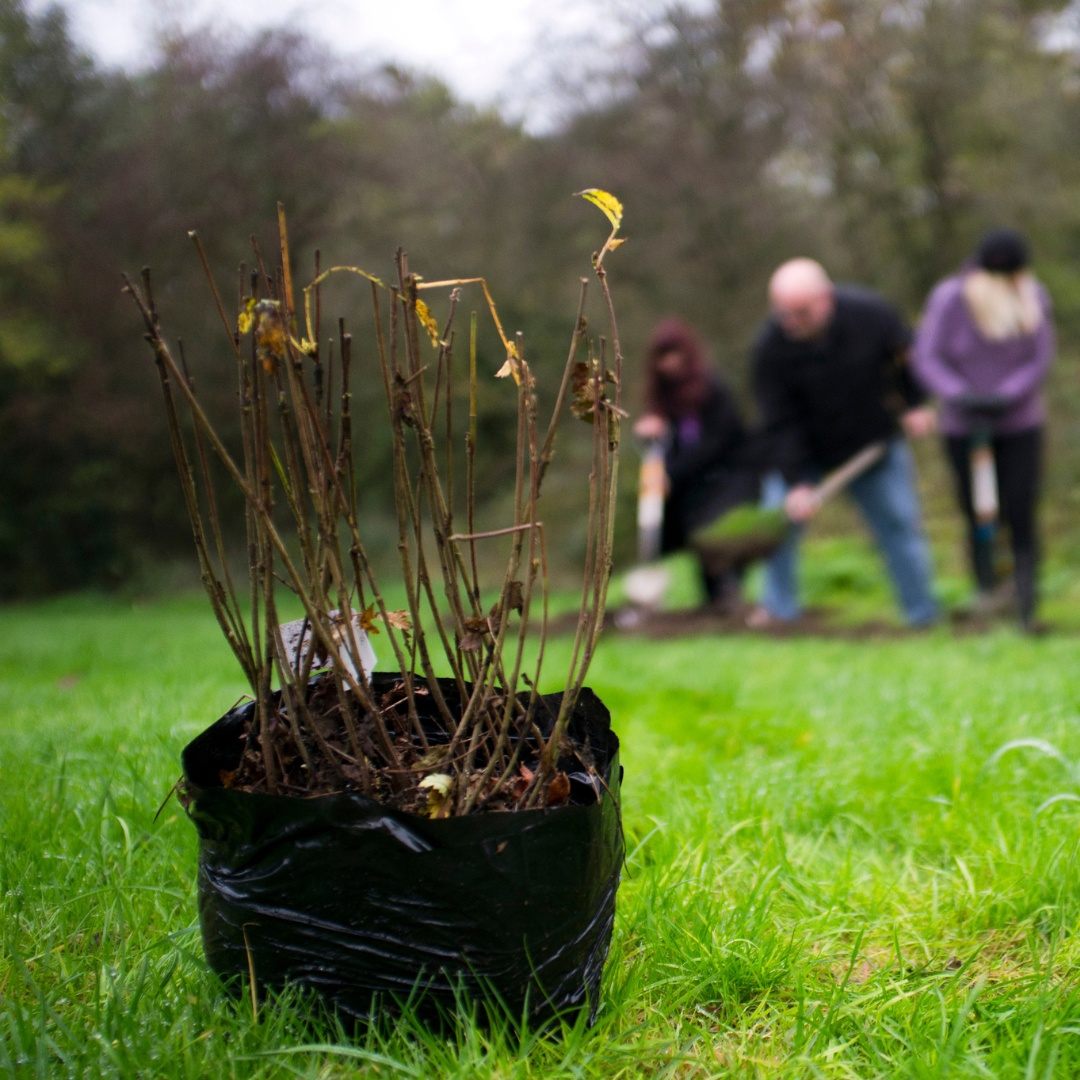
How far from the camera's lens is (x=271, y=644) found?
4.65 feet

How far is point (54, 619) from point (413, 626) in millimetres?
10355

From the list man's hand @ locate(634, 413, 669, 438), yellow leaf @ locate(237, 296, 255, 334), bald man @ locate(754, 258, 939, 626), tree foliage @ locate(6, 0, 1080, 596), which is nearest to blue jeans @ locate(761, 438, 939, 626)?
bald man @ locate(754, 258, 939, 626)

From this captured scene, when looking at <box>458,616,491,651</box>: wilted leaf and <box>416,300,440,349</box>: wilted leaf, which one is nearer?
<box>416,300,440,349</box>: wilted leaf

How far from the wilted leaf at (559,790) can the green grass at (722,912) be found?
1.05 ft

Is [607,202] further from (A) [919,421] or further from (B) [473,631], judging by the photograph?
(A) [919,421]

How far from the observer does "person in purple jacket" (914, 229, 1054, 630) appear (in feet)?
17.9

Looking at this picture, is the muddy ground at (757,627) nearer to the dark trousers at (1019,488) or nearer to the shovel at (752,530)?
the dark trousers at (1019,488)

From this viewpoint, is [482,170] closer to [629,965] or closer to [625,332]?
[625,332]

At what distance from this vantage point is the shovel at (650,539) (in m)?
6.95

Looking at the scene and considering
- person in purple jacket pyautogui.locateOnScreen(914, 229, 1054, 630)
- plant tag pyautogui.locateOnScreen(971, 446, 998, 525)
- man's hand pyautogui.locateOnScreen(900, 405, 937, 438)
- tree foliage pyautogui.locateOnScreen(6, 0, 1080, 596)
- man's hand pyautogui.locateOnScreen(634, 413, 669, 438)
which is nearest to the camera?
person in purple jacket pyautogui.locateOnScreen(914, 229, 1054, 630)

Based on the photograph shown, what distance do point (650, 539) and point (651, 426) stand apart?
841 mm

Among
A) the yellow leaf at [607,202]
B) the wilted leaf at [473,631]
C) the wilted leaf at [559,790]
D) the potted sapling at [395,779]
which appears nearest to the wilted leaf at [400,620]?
the potted sapling at [395,779]

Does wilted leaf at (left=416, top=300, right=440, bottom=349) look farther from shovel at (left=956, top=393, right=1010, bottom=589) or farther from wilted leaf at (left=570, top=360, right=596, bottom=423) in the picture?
shovel at (left=956, top=393, right=1010, bottom=589)

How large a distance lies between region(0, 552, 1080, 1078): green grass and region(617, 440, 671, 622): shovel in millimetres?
3717
